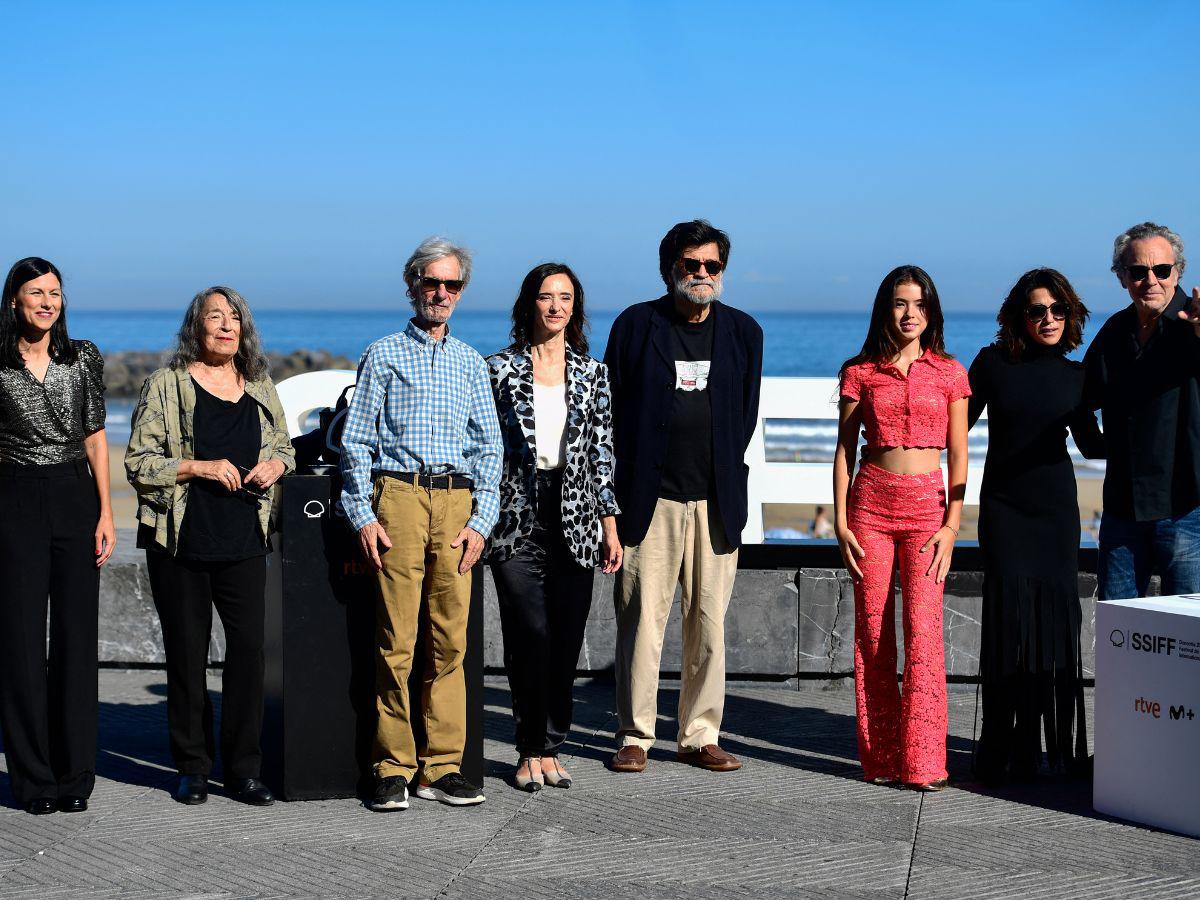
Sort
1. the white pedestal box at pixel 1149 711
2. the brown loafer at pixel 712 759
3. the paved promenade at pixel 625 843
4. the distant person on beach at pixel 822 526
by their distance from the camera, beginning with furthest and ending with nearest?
the distant person on beach at pixel 822 526 < the brown loafer at pixel 712 759 < the white pedestal box at pixel 1149 711 < the paved promenade at pixel 625 843

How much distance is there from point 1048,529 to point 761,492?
85.5 inches

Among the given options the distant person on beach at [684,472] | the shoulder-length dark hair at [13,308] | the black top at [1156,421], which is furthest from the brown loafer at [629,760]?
the shoulder-length dark hair at [13,308]

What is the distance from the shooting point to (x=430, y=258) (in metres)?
4.89

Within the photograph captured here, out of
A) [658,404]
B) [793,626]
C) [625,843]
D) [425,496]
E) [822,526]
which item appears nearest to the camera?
[625,843]

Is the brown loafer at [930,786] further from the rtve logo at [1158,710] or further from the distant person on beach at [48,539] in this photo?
the distant person on beach at [48,539]

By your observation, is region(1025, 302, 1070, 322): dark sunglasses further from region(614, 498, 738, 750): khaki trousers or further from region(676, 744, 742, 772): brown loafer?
region(676, 744, 742, 772): brown loafer

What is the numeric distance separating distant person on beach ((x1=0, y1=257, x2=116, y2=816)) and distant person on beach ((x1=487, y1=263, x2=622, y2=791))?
4.78ft

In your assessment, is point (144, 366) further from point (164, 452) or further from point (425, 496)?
point (425, 496)

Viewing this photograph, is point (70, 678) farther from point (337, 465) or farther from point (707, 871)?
point (707, 871)

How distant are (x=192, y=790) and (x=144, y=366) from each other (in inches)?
2077

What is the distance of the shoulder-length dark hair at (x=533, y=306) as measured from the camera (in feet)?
16.9

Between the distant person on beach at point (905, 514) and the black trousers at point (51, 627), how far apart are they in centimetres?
273

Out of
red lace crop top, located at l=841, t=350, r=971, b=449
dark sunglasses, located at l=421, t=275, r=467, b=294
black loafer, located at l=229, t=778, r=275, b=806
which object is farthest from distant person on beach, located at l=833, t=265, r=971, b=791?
black loafer, located at l=229, t=778, r=275, b=806

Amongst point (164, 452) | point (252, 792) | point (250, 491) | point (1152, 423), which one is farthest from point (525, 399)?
point (1152, 423)
